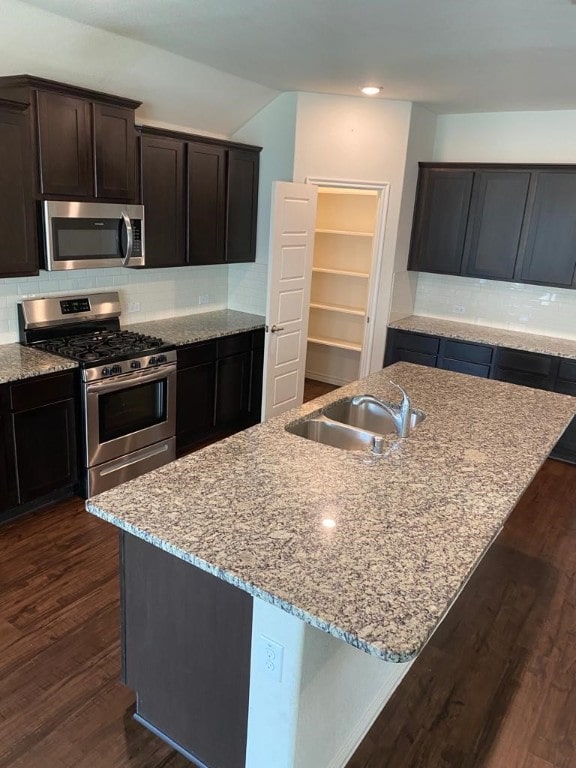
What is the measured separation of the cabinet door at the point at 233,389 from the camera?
4.59 m

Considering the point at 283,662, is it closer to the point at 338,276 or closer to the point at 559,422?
the point at 559,422

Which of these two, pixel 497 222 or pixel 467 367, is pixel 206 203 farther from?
pixel 467 367

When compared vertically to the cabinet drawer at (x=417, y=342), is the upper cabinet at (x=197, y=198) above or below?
above

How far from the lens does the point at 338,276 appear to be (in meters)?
6.15

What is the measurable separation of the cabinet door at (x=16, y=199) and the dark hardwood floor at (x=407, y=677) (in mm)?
1535

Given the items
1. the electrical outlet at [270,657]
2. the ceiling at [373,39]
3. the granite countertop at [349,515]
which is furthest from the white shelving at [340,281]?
the electrical outlet at [270,657]

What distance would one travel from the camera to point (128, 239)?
391 cm

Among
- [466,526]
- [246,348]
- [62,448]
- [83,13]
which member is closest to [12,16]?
[83,13]

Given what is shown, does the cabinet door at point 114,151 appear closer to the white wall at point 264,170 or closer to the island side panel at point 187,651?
the white wall at point 264,170

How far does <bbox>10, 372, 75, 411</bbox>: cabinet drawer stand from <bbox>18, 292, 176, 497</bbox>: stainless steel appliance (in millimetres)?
93

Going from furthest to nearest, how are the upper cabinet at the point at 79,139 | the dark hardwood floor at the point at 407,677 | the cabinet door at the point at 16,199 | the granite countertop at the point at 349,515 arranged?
the upper cabinet at the point at 79,139 < the cabinet door at the point at 16,199 < the dark hardwood floor at the point at 407,677 < the granite countertop at the point at 349,515

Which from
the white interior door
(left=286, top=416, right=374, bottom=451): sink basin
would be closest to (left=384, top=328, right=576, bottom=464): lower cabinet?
the white interior door

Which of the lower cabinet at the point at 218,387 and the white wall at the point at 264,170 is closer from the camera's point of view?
the lower cabinet at the point at 218,387

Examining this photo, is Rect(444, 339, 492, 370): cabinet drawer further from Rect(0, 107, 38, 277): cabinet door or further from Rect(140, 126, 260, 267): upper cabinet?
Rect(0, 107, 38, 277): cabinet door
